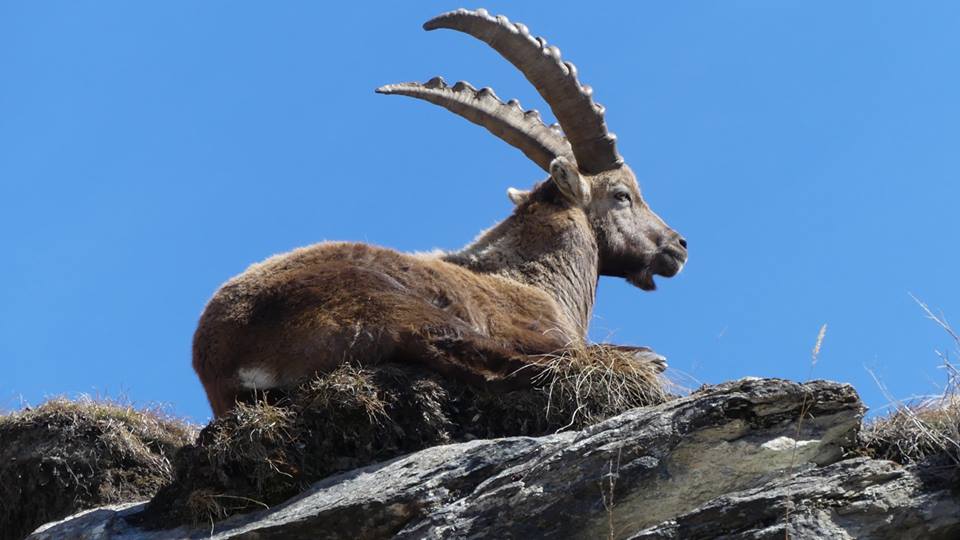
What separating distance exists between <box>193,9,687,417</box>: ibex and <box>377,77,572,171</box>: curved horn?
1 cm

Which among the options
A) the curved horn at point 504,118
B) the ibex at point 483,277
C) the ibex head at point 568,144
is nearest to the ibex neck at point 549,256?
the ibex at point 483,277

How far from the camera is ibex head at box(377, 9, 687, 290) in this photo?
11086 mm

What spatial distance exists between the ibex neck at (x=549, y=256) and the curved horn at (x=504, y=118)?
89 centimetres

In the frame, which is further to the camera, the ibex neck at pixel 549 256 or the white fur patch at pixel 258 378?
the ibex neck at pixel 549 256

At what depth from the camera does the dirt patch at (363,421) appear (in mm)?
7672

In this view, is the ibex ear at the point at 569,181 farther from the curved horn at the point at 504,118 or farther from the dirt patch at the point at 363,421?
the dirt patch at the point at 363,421

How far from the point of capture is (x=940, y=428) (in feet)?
22.4

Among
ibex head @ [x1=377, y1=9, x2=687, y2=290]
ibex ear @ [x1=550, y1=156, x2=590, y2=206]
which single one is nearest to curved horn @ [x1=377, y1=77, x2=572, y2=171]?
ibex head @ [x1=377, y1=9, x2=687, y2=290]

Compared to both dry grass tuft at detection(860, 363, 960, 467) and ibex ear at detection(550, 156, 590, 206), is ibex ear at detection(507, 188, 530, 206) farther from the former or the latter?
dry grass tuft at detection(860, 363, 960, 467)

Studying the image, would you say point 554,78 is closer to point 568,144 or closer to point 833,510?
point 568,144

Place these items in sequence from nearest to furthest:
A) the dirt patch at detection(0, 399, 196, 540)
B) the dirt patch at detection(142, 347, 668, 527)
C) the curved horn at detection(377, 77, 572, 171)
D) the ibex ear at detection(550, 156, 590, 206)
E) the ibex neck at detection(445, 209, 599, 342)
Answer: the dirt patch at detection(142, 347, 668, 527)
the dirt patch at detection(0, 399, 196, 540)
the ibex neck at detection(445, 209, 599, 342)
the ibex ear at detection(550, 156, 590, 206)
the curved horn at detection(377, 77, 572, 171)

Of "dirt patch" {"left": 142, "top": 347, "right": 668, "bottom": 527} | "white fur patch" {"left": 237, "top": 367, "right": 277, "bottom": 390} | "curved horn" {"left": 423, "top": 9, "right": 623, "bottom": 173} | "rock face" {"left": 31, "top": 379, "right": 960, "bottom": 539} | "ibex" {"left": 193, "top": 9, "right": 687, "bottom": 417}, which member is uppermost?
"curved horn" {"left": 423, "top": 9, "right": 623, "bottom": 173}

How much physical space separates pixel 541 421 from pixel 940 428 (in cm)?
242

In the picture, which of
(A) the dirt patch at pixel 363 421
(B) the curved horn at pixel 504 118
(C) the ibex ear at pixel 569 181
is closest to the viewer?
(A) the dirt patch at pixel 363 421
